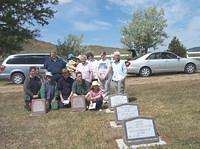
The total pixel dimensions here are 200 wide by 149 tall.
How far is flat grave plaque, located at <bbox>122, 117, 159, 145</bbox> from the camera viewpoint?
380 inches

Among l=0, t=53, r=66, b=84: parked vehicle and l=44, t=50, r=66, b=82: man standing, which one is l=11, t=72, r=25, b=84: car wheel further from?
l=44, t=50, r=66, b=82: man standing

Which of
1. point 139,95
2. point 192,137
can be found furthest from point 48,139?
point 139,95

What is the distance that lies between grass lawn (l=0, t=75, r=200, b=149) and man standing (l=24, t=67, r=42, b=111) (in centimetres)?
41

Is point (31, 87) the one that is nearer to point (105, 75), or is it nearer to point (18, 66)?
point (105, 75)

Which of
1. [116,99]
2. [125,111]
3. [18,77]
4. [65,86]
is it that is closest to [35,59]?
[18,77]

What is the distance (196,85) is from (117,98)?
23.6 feet

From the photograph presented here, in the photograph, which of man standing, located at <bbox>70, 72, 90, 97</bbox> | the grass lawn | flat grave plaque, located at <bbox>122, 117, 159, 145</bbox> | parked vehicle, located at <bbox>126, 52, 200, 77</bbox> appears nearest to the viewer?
flat grave plaque, located at <bbox>122, 117, 159, 145</bbox>

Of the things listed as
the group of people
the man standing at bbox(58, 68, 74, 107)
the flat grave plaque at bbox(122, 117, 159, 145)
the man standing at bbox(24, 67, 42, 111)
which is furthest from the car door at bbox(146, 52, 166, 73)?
the flat grave plaque at bbox(122, 117, 159, 145)

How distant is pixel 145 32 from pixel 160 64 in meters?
33.4

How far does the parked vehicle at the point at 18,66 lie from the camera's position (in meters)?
28.6

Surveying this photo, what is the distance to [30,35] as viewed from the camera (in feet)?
137

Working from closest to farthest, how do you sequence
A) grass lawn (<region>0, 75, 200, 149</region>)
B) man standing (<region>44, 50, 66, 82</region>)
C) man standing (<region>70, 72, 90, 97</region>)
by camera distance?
grass lawn (<region>0, 75, 200, 149</region>) < man standing (<region>70, 72, 90, 97</region>) < man standing (<region>44, 50, 66, 82</region>)

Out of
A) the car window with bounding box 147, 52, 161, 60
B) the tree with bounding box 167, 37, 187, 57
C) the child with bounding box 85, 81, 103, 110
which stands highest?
the tree with bounding box 167, 37, 187, 57

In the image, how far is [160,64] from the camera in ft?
94.6
